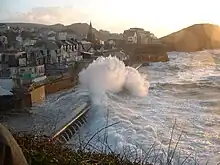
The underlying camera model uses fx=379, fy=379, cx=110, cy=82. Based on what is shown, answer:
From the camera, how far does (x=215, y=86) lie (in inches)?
1083

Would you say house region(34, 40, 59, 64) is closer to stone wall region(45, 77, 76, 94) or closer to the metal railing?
stone wall region(45, 77, 76, 94)

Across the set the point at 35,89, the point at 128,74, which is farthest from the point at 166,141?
the point at 128,74

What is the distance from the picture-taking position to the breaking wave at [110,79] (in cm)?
2261

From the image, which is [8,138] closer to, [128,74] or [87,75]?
[87,75]

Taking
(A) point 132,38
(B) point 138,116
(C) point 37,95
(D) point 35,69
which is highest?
(A) point 132,38

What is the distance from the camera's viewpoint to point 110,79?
2428 centimetres

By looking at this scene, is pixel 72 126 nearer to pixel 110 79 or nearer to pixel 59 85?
pixel 59 85

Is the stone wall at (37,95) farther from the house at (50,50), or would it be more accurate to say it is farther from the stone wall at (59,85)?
the house at (50,50)

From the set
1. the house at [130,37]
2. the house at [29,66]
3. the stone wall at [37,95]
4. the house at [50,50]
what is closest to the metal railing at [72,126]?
the stone wall at [37,95]

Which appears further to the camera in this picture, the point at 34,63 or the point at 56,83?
the point at 34,63

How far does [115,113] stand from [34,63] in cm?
1548

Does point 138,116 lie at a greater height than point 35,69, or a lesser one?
lesser

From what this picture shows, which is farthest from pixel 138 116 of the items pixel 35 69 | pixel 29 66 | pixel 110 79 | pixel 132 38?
pixel 132 38

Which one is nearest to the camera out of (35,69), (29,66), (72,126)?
(72,126)
